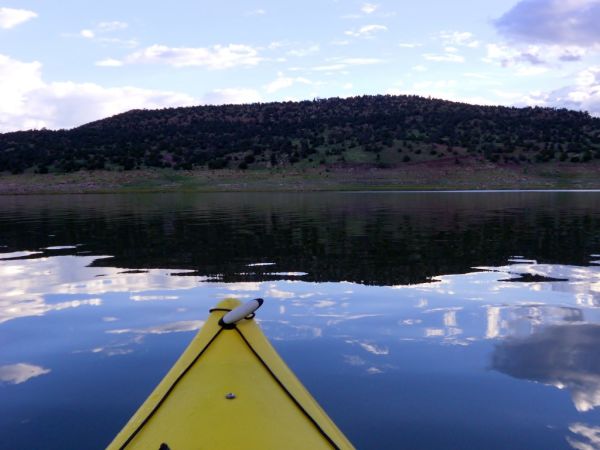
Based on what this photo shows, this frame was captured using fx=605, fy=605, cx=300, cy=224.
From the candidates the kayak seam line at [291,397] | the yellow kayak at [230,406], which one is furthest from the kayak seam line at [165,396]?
the kayak seam line at [291,397]

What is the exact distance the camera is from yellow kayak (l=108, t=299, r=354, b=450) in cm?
416

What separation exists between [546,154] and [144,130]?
59996mm

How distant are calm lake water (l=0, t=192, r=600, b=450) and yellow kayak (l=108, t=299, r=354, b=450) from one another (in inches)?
53.0

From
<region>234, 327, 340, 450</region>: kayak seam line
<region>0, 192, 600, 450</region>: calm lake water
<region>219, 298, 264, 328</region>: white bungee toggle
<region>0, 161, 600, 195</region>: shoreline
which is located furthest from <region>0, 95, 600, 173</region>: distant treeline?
<region>234, 327, 340, 450</region>: kayak seam line

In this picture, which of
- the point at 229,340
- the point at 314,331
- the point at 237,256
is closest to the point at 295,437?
the point at 229,340

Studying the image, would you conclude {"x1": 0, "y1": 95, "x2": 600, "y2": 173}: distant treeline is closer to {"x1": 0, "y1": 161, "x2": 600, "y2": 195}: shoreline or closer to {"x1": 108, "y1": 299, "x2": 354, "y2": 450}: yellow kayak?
{"x1": 0, "y1": 161, "x2": 600, "y2": 195}: shoreline

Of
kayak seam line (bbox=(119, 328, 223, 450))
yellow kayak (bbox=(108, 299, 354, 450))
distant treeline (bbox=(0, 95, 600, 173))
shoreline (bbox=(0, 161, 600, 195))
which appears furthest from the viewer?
distant treeline (bbox=(0, 95, 600, 173))

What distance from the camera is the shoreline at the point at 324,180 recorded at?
66062 millimetres

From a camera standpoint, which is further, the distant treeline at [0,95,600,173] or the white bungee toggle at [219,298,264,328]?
the distant treeline at [0,95,600,173]

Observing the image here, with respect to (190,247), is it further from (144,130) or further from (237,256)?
(144,130)

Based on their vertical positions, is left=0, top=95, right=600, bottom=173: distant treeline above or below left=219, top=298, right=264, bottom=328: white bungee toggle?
above

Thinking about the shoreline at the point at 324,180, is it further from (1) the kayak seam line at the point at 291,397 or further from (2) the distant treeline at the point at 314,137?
(1) the kayak seam line at the point at 291,397

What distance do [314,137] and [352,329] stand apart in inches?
2999

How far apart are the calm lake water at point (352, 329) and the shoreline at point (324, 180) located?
1787 inches
